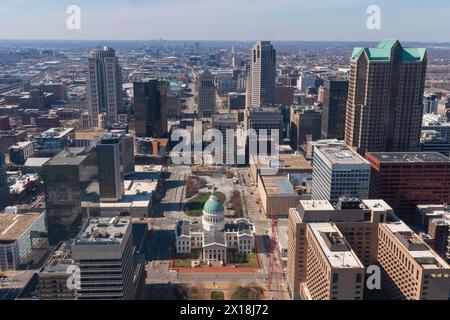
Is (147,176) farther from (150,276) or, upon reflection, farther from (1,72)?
(1,72)

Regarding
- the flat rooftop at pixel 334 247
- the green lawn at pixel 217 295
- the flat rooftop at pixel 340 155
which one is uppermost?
the flat rooftop at pixel 340 155

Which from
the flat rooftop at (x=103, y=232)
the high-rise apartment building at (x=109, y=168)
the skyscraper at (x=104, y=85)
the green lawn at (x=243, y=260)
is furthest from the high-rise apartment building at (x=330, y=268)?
the skyscraper at (x=104, y=85)

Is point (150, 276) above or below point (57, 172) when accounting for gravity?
below

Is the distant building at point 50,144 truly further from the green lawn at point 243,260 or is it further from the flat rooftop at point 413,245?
the flat rooftop at point 413,245

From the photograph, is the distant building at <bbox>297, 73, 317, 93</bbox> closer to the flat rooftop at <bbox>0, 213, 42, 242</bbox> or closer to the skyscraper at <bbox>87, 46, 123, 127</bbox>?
the skyscraper at <bbox>87, 46, 123, 127</bbox>

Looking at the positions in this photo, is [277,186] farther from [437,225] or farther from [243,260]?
[437,225]

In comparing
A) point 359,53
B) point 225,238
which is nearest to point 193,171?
point 225,238

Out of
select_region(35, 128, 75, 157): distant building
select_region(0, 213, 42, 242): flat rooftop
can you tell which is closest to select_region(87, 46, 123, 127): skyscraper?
select_region(35, 128, 75, 157): distant building
